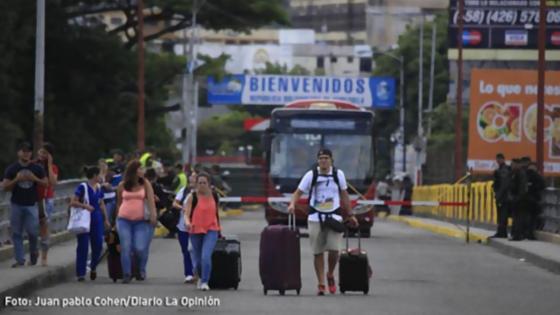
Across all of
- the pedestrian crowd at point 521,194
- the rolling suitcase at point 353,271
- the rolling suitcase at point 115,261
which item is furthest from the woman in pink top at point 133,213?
the pedestrian crowd at point 521,194

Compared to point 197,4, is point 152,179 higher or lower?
lower

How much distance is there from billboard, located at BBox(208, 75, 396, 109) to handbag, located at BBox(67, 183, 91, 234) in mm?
49085

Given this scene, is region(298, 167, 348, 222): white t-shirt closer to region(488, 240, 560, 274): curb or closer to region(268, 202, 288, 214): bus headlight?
region(488, 240, 560, 274): curb

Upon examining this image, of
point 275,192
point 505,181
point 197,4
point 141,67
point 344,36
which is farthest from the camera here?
point 344,36

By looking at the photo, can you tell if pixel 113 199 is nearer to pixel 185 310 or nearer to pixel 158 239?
pixel 185 310

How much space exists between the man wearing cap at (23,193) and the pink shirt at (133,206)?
4.91ft

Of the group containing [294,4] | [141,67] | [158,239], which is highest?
[294,4]

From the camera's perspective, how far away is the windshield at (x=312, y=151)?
40.7 metres

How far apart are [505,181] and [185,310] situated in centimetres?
1673

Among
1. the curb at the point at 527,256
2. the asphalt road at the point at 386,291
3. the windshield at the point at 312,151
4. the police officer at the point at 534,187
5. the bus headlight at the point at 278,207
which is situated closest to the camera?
the asphalt road at the point at 386,291

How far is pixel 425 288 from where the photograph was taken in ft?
72.0

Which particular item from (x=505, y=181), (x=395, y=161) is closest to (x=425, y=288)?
(x=505, y=181)

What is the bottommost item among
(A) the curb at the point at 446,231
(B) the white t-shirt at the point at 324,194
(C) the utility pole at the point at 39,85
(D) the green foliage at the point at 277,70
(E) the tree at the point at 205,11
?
(A) the curb at the point at 446,231

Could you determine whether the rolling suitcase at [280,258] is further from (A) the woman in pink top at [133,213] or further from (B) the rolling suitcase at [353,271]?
(A) the woman in pink top at [133,213]
